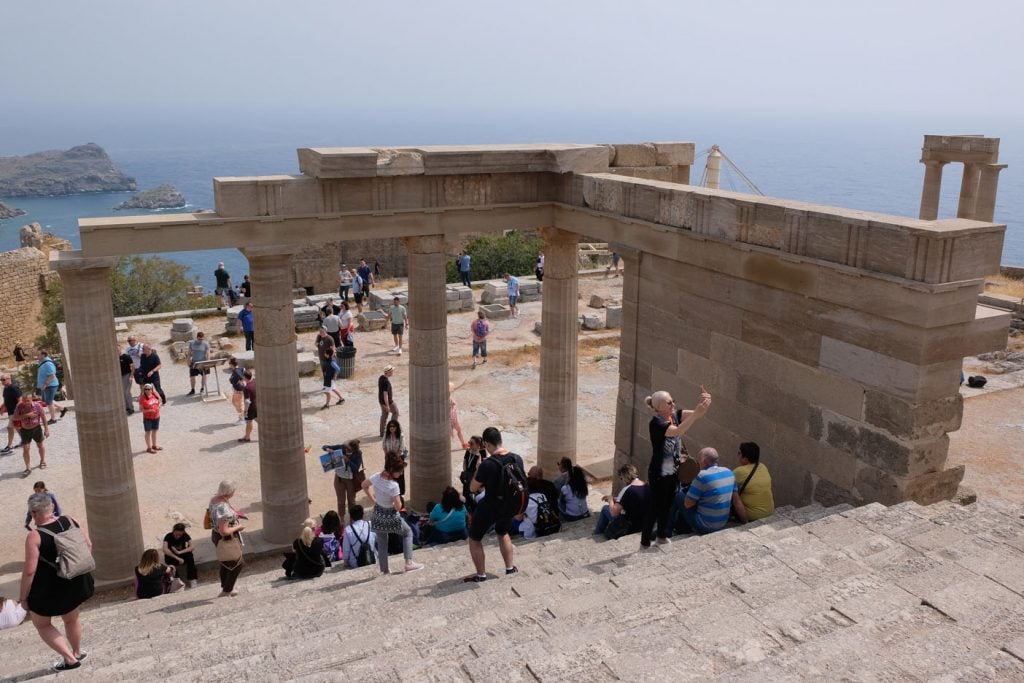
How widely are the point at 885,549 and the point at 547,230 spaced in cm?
664

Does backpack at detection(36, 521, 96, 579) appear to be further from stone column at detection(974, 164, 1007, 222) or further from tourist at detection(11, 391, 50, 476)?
stone column at detection(974, 164, 1007, 222)

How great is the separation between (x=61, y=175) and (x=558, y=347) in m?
174

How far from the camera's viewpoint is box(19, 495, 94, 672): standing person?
661 centimetres

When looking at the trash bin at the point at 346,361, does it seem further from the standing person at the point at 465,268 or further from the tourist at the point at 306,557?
the tourist at the point at 306,557

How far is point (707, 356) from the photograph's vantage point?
32.6 ft

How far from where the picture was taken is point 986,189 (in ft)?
88.3

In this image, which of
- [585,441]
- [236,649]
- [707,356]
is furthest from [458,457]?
[236,649]

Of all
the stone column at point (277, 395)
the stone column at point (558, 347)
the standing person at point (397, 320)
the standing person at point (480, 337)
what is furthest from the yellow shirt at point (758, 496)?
the standing person at point (397, 320)

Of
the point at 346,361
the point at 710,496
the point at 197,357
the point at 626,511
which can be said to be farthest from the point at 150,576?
the point at 346,361

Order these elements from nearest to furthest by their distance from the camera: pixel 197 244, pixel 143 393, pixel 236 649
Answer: pixel 236 649
pixel 197 244
pixel 143 393

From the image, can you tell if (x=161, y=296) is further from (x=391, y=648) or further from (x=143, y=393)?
(x=391, y=648)

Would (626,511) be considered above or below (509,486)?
below

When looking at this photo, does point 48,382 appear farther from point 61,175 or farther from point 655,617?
point 61,175

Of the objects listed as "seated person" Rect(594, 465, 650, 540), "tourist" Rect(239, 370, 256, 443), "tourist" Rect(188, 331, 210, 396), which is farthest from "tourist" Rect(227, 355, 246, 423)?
"seated person" Rect(594, 465, 650, 540)
